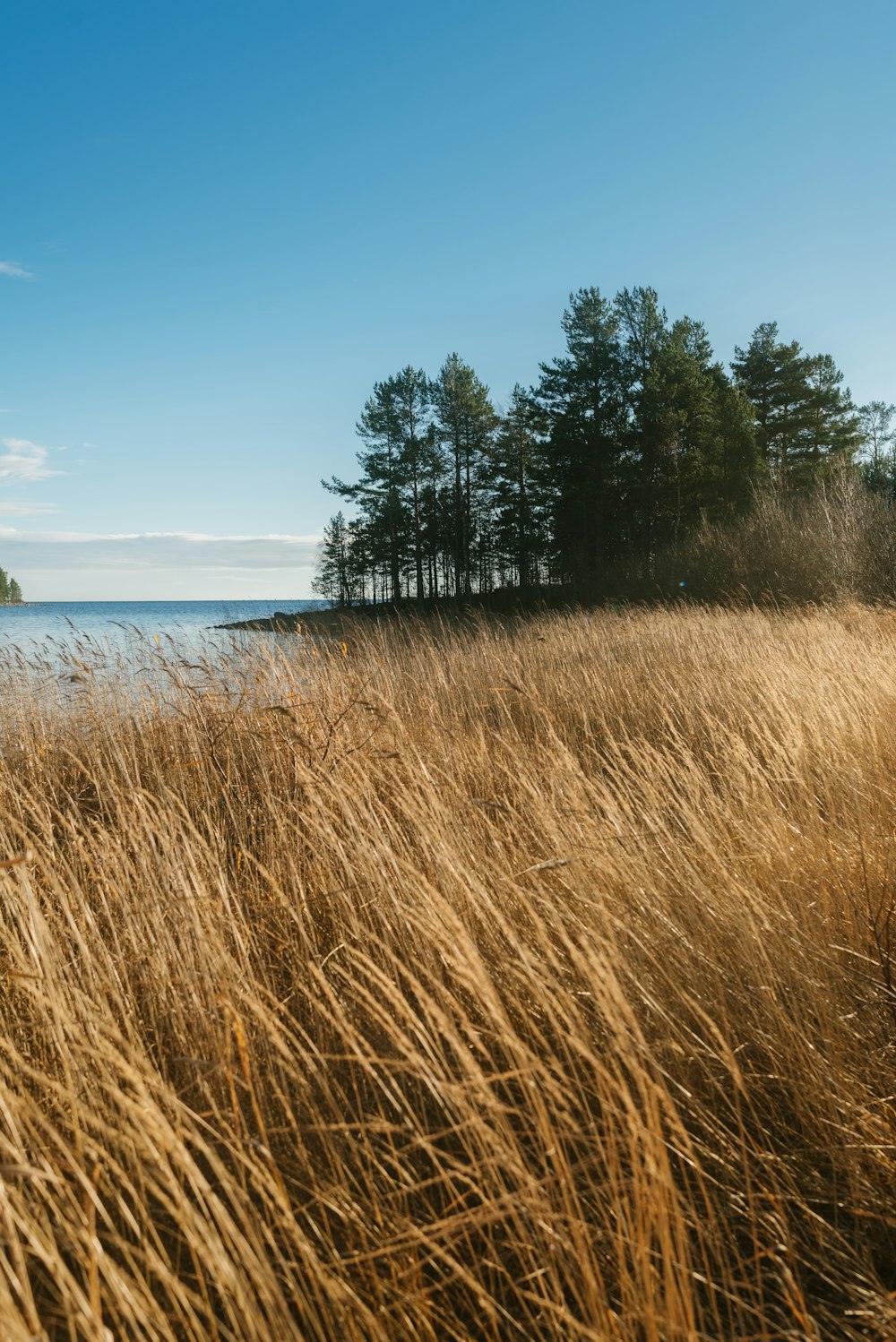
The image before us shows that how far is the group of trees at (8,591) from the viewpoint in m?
103

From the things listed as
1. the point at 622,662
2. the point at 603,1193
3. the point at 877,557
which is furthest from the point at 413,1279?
the point at 877,557

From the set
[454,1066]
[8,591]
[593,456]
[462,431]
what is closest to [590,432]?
[593,456]

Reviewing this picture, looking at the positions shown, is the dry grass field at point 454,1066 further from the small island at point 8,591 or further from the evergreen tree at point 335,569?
the small island at point 8,591

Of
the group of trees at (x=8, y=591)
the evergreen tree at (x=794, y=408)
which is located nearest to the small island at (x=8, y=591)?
the group of trees at (x=8, y=591)

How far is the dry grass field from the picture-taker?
109 cm

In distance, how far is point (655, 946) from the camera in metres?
2.01

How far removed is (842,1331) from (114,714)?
16.8 ft

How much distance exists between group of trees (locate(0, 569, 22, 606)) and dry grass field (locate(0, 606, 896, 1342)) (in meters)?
118

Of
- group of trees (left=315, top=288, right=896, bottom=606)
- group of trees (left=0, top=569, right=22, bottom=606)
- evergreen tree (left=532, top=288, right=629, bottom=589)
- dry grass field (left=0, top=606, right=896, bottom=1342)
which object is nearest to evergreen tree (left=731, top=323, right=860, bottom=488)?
group of trees (left=315, top=288, right=896, bottom=606)

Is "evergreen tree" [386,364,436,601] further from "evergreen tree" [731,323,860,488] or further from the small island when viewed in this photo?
the small island

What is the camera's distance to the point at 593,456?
2564cm

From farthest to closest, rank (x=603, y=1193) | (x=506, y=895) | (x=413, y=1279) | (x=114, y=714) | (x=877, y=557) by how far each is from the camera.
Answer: (x=877, y=557)
(x=114, y=714)
(x=506, y=895)
(x=603, y=1193)
(x=413, y=1279)

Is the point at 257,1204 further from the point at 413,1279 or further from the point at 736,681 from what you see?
the point at 736,681

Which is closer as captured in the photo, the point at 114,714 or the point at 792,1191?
the point at 792,1191
